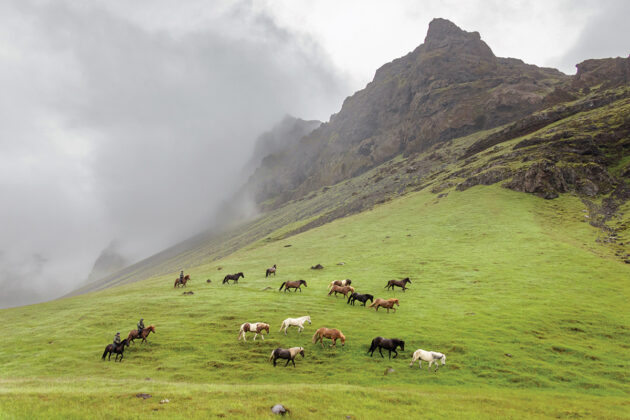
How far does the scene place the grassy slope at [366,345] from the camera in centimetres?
1598

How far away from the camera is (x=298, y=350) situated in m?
22.2

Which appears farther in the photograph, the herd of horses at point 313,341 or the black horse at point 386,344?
the black horse at point 386,344

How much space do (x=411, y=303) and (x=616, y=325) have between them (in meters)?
17.5

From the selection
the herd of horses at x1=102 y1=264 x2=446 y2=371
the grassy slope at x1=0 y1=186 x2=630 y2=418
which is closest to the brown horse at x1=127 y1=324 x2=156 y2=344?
the herd of horses at x1=102 y1=264 x2=446 y2=371

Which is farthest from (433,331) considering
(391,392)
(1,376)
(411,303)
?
(1,376)

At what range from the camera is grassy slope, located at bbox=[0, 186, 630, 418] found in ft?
52.4

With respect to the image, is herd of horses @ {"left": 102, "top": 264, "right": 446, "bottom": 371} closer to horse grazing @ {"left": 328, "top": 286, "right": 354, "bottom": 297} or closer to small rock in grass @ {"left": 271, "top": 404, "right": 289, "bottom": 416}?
horse grazing @ {"left": 328, "top": 286, "right": 354, "bottom": 297}

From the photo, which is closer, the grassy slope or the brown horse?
the grassy slope

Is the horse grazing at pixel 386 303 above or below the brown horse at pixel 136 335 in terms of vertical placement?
below

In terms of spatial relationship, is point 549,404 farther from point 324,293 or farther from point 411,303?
point 324,293

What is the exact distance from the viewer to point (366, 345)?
24.7 meters

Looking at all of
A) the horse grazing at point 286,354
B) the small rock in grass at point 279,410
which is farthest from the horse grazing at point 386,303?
the small rock in grass at point 279,410

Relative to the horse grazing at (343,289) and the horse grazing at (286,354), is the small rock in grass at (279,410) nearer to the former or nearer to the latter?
the horse grazing at (286,354)

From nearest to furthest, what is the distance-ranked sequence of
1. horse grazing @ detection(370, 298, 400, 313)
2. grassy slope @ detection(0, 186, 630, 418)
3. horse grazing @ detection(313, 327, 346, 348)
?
grassy slope @ detection(0, 186, 630, 418) → horse grazing @ detection(313, 327, 346, 348) → horse grazing @ detection(370, 298, 400, 313)
